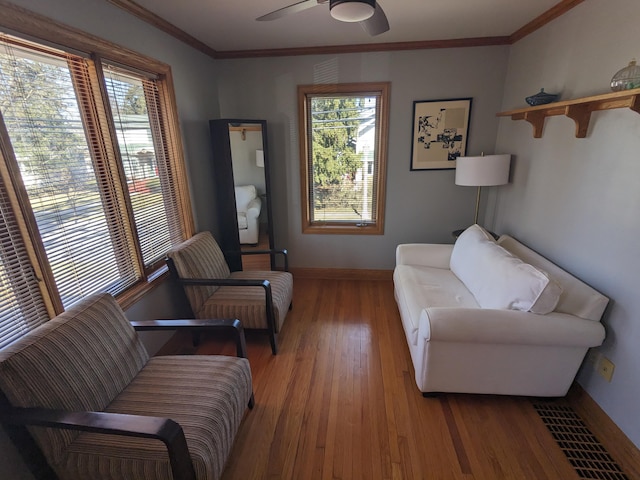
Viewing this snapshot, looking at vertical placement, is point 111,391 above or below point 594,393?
above

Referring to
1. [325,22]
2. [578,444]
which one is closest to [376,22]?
[325,22]

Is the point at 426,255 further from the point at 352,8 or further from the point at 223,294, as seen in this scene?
the point at 352,8

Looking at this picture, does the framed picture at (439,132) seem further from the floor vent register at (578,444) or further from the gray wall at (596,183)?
the floor vent register at (578,444)

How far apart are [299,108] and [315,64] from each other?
0.43 meters

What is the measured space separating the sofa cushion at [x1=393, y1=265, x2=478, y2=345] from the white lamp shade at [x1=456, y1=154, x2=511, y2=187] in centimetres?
83

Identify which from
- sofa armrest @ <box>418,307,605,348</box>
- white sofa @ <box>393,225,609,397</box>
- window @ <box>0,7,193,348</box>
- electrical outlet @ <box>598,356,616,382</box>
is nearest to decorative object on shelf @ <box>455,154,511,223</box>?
white sofa @ <box>393,225,609,397</box>

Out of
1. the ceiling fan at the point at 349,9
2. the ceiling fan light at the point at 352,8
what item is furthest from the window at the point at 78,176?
the ceiling fan light at the point at 352,8

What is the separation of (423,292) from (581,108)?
58.1 inches

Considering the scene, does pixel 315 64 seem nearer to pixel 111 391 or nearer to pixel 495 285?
pixel 495 285

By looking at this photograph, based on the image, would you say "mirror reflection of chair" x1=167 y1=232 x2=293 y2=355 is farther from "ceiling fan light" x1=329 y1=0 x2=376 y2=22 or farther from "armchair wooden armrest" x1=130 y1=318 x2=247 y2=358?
"ceiling fan light" x1=329 y1=0 x2=376 y2=22

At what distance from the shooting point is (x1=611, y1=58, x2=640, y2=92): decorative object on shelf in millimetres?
1411

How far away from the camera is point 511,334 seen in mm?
1660

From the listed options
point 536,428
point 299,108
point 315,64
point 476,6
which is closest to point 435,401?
point 536,428

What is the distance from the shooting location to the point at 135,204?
2.13m
